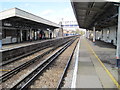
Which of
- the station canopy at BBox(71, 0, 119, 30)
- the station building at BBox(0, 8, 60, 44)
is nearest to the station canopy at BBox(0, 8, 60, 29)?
the station building at BBox(0, 8, 60, 44)

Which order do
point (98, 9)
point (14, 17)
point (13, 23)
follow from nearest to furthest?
1. point (98, 9)
2. point (14, 17)
3. point (13, 23)

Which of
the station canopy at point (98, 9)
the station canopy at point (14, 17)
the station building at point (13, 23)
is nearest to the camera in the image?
the station canopy at point (98, 9)

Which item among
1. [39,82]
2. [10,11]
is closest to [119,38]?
[39,82]

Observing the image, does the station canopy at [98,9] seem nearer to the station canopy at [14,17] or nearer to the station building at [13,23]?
the station canopy at [14,17]

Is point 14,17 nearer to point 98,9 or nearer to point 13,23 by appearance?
point 13,23

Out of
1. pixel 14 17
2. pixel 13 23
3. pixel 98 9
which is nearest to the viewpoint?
pixel 98 9

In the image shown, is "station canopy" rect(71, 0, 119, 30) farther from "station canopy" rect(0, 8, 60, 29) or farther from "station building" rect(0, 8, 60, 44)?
"station building" rect(0, 8, 60, 44)

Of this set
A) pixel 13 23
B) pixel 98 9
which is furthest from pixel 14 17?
pixel 98 9

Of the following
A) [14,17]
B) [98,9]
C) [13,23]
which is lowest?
[13,23]

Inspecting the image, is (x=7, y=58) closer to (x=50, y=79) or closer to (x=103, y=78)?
(x=50, y=79)

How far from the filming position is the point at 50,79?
6.55 m

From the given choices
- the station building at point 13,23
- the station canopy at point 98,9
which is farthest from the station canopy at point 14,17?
the station canopy at point 98,9

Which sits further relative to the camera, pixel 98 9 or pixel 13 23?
pixel 13 23

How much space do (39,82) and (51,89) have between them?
979mm
